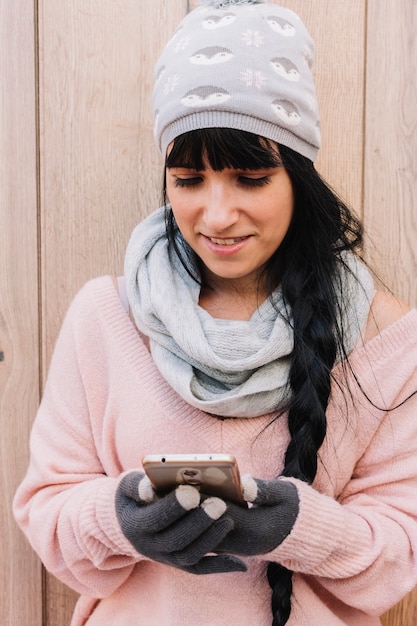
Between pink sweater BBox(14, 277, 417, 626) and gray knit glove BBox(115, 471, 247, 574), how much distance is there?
0.22 feet

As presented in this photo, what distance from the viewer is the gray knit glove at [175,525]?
86 centimetres

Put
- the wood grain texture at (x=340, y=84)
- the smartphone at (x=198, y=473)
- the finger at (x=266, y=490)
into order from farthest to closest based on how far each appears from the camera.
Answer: the wood grain texture at (x=340, y=84) < the finger at (x=266, y=490) < the smartphone at (x=198, y=473)

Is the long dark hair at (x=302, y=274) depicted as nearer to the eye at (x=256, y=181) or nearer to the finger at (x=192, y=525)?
the eye at (x=256, y=181)

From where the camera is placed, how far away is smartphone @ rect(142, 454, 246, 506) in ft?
2.57

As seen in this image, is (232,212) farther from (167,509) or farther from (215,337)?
(167,509)

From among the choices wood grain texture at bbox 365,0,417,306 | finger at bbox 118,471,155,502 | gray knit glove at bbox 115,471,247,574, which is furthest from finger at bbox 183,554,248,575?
wood grain texture at bbox 365,0,417,306

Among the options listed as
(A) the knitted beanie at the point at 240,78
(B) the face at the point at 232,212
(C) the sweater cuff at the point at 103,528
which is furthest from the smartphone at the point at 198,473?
(A) the knitted beanie at the point at 240,78

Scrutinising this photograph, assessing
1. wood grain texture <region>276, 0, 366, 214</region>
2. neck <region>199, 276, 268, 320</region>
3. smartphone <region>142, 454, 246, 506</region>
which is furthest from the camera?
wood grain texture <region>276, 0, 366, 214</region>

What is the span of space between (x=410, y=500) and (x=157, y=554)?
0.38 metres

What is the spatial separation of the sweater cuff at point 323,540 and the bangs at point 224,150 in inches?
16.6

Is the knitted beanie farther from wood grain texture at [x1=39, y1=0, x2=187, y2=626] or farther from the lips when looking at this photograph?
wood grain texture at [x1=39, y1=0, x2=187, y2=626]

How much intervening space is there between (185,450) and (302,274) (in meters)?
0.31

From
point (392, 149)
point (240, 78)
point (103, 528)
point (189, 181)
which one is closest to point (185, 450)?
point (103, 528)

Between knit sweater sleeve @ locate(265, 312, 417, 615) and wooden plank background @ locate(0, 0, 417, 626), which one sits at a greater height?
wooden plank background @ locate(0, 0, 417, 626)
